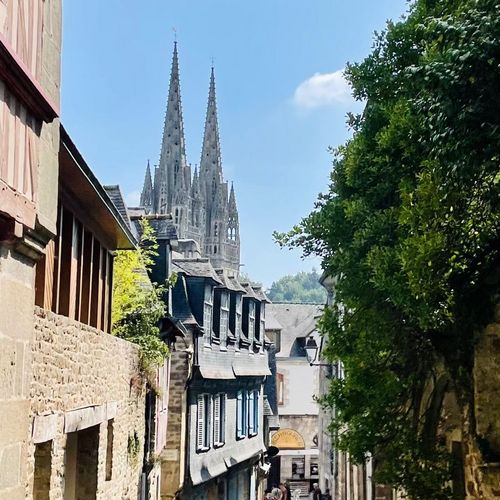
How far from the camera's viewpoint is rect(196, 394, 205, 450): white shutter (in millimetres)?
18297

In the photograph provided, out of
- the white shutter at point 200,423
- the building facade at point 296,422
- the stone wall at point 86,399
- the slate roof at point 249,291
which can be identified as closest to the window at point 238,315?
the slate roof at point 249,291

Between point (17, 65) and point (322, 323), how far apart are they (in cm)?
571

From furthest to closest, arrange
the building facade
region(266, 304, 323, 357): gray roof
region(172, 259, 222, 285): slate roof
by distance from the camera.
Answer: region(266, 304, 323, 357): gray roof → the building facade → region(172, 259, 222, 285): slate roof

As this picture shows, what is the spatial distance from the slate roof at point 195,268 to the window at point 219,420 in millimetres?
3287

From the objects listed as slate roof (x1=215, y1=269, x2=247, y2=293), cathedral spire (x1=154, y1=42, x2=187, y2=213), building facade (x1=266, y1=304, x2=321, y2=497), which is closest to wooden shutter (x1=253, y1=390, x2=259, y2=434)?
slate roof (x1=215, y1=269, x2=247, y2=293)

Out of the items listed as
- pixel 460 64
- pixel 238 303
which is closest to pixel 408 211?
pixel 460 64

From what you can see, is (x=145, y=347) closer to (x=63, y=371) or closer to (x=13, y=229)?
(x=63, y=371)

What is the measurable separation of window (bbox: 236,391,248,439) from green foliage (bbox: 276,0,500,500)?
42.3 ft

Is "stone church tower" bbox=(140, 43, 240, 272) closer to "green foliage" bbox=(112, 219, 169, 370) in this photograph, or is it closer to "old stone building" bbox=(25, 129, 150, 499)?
"green foliage" bbox=(112, 219, 169, 370)

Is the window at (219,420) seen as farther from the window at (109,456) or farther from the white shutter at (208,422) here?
the window at (109,456)

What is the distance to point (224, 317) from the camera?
68.2 ft

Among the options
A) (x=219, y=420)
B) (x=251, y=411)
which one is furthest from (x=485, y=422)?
(x=251, y=411)

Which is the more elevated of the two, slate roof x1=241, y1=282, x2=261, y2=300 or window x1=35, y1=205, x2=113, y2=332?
slate roof x1=241, y1=282, x2=261, y2=300

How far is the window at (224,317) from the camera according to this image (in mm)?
20531
